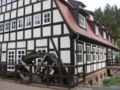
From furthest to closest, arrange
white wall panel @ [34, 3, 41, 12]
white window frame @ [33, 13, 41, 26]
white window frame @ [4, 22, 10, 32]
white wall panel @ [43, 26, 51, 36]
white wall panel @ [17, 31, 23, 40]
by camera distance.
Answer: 1. white window frame @ [4, 22, 10, 32]
2. white wall panel @ [17, 31, 23, 40]
3. white wall panel @ [34, 3, 41, 12]
4. white window frame @ [33, 13, 41, 26]
5. white wall panel @ [43, 26, 51, 36]

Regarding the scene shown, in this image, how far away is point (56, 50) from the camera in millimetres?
14648

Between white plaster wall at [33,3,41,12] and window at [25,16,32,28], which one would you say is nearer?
white plaster wall at [33,3,41,12]

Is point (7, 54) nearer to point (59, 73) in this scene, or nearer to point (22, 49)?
point (22, 49)

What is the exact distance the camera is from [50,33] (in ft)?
50.2

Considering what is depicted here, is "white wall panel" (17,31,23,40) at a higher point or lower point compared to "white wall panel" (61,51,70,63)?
higher

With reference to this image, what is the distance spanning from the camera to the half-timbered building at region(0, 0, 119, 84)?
46.8ft

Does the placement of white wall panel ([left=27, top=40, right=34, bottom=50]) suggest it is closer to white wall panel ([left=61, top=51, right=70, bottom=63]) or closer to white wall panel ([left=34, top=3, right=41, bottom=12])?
white wall panel ([left=34, top=3, right=41, bottom=12])

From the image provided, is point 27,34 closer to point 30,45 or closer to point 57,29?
point 30,45

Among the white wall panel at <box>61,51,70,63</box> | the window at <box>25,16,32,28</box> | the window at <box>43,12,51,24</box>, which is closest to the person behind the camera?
the white wall panel at <box>61,51,70,63</box>

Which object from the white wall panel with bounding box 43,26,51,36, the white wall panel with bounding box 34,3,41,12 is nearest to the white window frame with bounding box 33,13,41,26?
the white wall panel with bounding box 34,3,41,12

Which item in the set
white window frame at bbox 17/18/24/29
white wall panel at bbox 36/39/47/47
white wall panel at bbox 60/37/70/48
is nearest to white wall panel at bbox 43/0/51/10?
white wall panel at bbox 36/39/47/47

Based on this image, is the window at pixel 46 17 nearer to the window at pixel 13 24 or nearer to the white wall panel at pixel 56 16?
the white wall panel at pixel 56 16

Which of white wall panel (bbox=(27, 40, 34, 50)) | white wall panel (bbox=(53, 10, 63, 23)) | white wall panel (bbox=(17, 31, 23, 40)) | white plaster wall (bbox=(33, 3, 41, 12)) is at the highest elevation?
white plaster wall (bbox=(33, 3, 41, 12))

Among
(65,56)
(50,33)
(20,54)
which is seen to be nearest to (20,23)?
(20,54)
